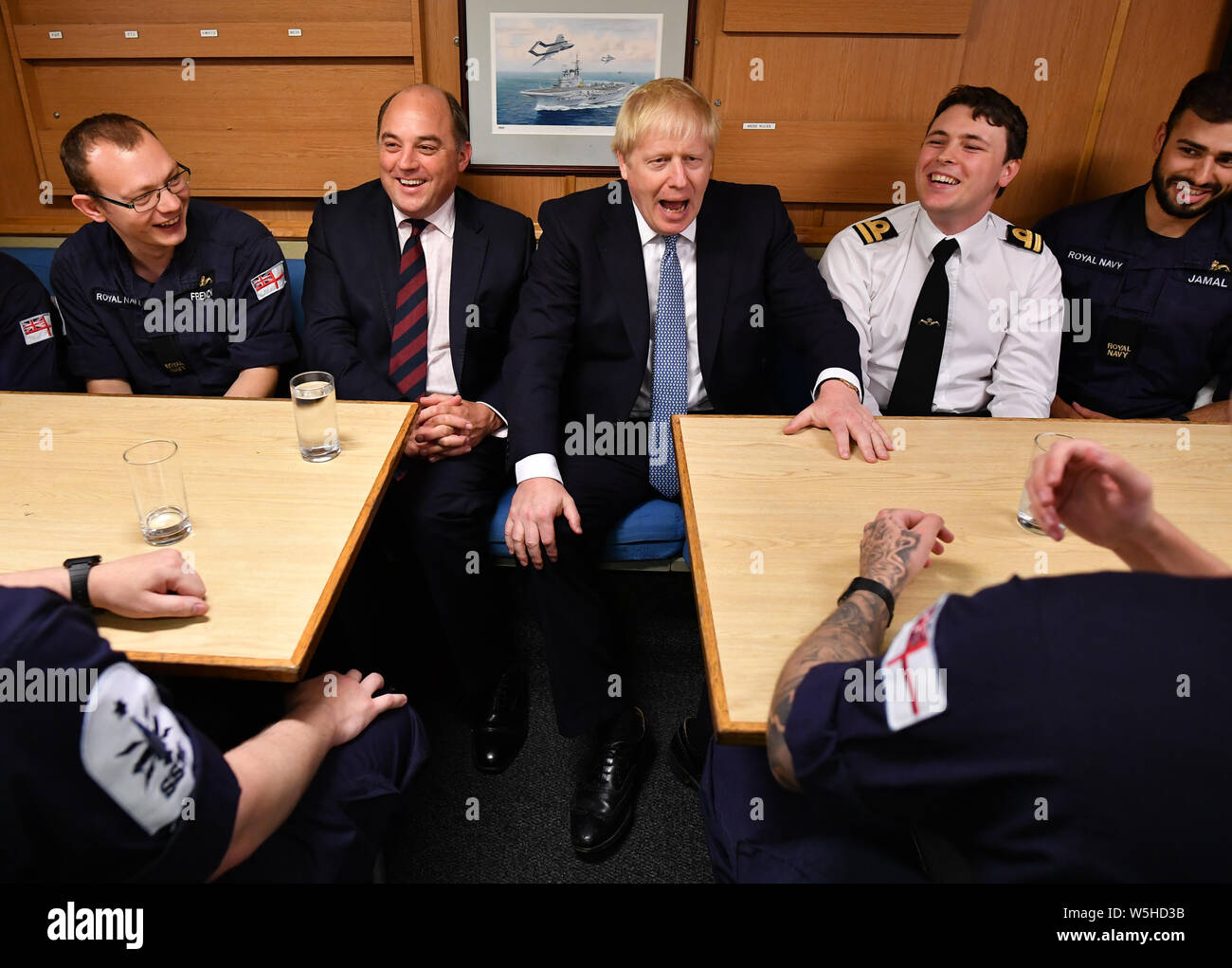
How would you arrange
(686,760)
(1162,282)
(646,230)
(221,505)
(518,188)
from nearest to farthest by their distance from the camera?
(221,505), (686,760), (646,230), (1162,282), (518,188)

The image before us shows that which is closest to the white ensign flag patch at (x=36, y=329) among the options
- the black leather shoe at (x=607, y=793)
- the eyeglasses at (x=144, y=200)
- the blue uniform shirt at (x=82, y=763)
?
→ the eyeglasses at (x=144, y=200)

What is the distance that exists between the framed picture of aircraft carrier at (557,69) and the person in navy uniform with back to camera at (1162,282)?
1439 mm

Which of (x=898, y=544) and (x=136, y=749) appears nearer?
(x=136, y=749)

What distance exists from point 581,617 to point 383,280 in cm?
113

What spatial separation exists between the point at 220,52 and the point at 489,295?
4.35 feet

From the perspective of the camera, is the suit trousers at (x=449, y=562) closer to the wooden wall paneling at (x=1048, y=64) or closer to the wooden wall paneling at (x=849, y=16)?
the wooden wall paneling at (x=849, y=16)

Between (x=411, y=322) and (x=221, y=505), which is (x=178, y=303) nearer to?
(x=411, y=322)

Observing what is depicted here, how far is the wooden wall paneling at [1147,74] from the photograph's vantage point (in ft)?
8.75

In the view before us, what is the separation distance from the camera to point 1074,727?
2.50ft

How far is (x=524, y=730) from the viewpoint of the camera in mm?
2145

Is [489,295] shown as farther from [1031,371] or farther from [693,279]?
[1031,371]

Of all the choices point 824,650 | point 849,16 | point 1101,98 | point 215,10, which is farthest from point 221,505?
point 1101,98

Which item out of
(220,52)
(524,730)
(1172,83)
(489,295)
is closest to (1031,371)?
(1172,83)

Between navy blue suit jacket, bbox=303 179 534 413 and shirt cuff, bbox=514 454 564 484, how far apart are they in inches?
16.6
